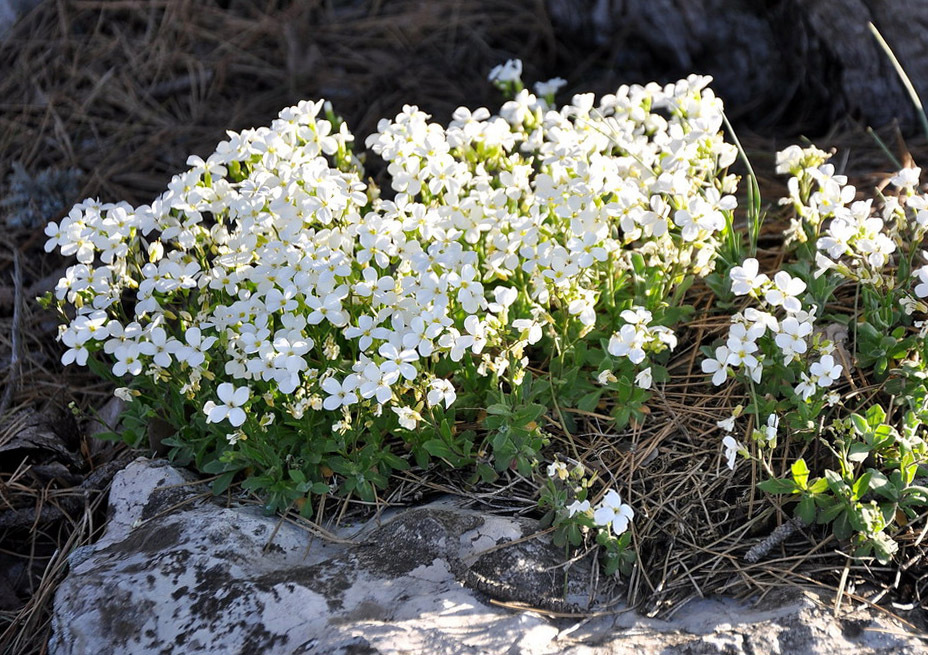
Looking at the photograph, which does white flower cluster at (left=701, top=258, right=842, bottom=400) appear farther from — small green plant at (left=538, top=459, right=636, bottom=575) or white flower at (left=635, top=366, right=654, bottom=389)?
small green plant at (left=538, top=459, right=636, bottom=575)

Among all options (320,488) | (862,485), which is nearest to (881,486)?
(862,485)

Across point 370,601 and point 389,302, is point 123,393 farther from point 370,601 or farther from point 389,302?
point 370,601

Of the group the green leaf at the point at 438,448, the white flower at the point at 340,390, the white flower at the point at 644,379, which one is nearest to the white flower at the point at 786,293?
the white flower at the point at 644,379

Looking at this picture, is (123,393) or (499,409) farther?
(123,393)

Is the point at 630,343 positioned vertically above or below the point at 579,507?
above

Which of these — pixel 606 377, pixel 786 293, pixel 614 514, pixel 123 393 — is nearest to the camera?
pixel 614 514

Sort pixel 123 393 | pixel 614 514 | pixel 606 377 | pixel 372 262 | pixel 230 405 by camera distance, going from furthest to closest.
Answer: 1. pixel 372 262
2. pixel 123 393
3. pixel 606 377
4. pixel 230 405
5. pixel 614 514

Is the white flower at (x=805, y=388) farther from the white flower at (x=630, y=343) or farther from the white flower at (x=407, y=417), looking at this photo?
the white flower at (x=407, y=417)

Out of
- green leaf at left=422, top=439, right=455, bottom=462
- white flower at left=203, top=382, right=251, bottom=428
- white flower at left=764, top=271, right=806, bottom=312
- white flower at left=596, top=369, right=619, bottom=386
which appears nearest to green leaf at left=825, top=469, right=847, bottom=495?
white flower at left=764, top=271, right=806, bottom=312
